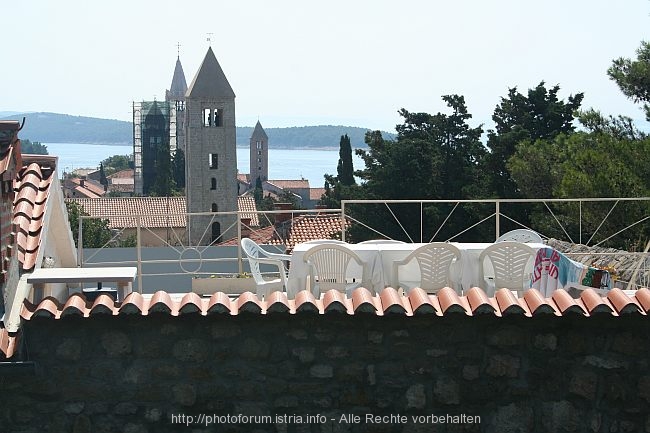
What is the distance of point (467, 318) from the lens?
4457mm

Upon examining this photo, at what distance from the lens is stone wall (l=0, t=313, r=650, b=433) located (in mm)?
4402

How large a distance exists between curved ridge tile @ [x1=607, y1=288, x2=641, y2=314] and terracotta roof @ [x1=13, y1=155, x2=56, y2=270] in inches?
108

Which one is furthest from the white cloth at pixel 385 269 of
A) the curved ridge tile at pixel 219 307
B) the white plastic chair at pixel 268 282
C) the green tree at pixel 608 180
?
the green tree at pixel 608 180

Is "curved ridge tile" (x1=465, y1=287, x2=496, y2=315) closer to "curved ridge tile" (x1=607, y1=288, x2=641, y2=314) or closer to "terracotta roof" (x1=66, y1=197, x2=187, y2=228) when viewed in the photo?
"curved ridge tile" (x1=607, y1=288, x2=641, y2=314)

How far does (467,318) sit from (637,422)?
0.88 meters

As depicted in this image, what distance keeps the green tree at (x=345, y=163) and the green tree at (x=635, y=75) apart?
50433mm

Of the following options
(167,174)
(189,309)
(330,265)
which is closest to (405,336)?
(189,309)

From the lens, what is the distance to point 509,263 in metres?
6.87

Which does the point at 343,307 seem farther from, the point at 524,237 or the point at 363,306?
the point at 524,237

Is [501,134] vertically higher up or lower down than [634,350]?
higher up

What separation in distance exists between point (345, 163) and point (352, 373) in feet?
221

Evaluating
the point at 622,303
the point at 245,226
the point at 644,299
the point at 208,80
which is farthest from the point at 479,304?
the point at 208,80

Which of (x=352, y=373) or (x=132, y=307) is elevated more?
(x=132, y=307)

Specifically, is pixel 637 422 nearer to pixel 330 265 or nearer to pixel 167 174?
pixel 330 265
